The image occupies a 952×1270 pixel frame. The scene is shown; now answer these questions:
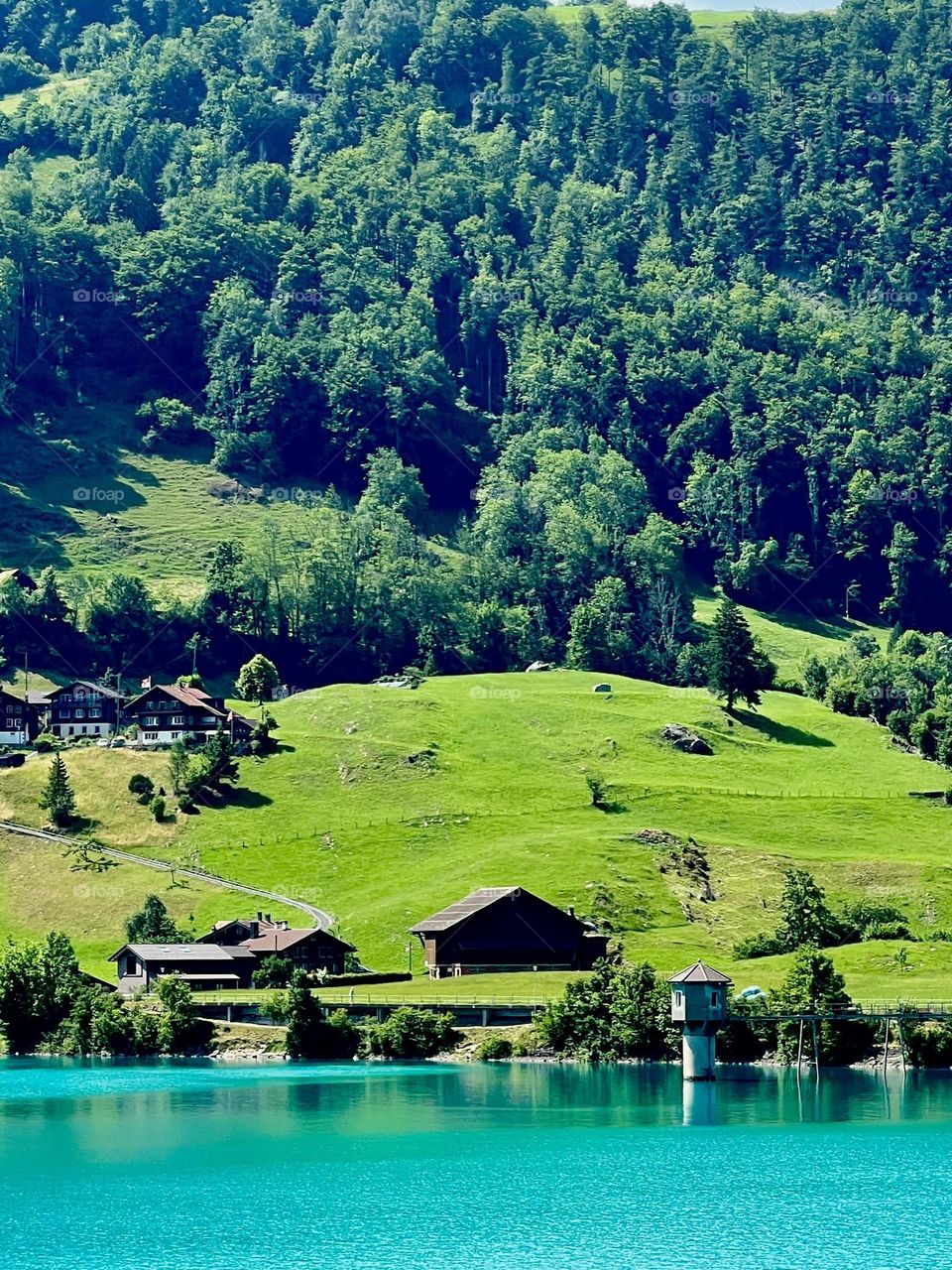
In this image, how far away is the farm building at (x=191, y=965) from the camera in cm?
16238

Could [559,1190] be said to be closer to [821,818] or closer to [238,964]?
[238,964]

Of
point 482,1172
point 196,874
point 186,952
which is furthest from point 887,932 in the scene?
point 482,1172

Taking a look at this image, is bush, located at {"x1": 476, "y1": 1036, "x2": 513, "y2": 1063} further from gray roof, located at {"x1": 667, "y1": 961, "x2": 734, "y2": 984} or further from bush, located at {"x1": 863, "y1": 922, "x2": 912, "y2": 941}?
bush, located at {"x1": 863, "y1": 922, "x2": 912, "y2": 941}

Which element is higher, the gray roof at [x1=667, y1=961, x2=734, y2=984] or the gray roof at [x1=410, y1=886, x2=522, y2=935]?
the gray roof at [x1=410, y1=886, x2=522, y2=935]

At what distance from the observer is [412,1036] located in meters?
143

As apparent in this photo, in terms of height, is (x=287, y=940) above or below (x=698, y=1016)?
above

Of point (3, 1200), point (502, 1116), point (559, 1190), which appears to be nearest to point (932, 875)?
point (502, 1116)

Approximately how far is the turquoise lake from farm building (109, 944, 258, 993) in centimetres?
2852

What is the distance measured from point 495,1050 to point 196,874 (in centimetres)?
5130

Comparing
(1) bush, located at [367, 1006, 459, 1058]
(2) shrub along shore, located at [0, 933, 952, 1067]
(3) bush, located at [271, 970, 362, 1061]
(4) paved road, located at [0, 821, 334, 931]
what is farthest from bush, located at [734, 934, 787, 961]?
(3) bush, located at [271, 970, 362, 1061]

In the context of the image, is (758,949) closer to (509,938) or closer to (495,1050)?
(509,938)

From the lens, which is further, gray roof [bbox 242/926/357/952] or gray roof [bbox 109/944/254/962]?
gray roof [bbox 109/944/254/962]

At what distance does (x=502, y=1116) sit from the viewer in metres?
116

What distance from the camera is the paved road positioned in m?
176
